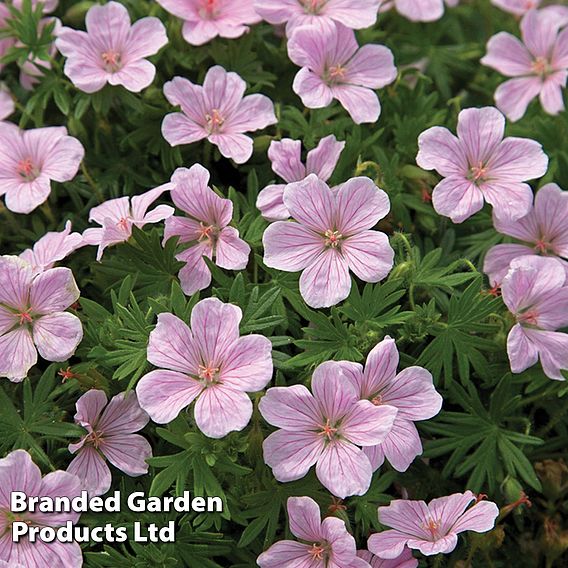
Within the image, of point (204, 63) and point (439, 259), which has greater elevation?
point (204, 63)

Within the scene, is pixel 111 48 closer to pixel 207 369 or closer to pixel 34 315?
pixel 34 315

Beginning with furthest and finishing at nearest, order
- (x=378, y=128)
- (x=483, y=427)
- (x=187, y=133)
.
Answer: (x=378, y=128) < (x=187, y=133) < (x=483, y=427)

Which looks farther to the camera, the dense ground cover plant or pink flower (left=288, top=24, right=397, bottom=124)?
pink flower (left=288, top=24, right=397, bottom=124)

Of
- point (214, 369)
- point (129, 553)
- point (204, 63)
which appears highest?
point (204, 63)

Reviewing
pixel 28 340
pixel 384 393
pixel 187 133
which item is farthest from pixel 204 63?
pixel 384 393

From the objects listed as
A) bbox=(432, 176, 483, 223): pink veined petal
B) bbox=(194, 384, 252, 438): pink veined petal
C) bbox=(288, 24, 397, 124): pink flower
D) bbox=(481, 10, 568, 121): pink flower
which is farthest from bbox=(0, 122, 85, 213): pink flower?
bbox=(481, 10, 568, 121): pink flower

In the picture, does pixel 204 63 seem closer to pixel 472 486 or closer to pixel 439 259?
pixel 439 259

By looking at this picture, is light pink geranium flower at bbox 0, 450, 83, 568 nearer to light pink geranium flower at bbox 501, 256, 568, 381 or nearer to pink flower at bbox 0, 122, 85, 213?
pink flower at bbox 0, 122, 85, 213
